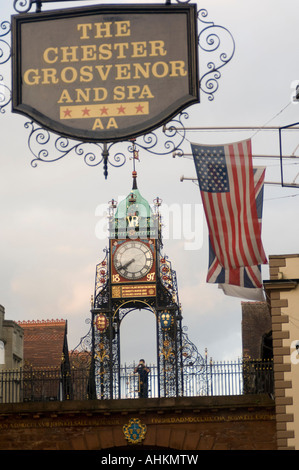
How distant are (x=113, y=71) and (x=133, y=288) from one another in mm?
31255

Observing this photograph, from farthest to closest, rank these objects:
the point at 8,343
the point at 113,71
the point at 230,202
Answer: the point at 8,343 < the point at 230,202 < the point at 113,71

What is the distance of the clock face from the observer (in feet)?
144

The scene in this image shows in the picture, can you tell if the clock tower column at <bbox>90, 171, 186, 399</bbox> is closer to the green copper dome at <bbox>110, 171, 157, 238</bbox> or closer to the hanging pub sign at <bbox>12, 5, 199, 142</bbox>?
the green copper dome at <bbox>110, 171, 157, 238</bbox>

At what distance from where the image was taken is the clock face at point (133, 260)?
44000mm

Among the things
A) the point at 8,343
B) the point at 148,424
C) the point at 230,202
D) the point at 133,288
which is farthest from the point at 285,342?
the point at 8,343

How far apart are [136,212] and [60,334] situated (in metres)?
13.6

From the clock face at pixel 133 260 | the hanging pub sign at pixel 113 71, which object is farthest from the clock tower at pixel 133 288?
the hanging pub sign at pixel 113 71

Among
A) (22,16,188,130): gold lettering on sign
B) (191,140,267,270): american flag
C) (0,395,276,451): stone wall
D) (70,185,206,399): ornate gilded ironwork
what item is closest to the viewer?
(22,16,188,130): gold lettering on sign

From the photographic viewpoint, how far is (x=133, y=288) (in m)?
→ 43.7

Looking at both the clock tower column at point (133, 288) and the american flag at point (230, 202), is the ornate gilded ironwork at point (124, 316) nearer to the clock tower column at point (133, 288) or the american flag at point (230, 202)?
the clock tower column at point (133, 288)

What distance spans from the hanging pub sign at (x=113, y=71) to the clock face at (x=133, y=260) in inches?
1225

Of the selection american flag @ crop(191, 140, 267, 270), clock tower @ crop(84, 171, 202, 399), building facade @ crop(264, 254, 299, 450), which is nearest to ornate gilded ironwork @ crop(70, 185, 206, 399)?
clock tower @ crop(84, 171, 202, 399)

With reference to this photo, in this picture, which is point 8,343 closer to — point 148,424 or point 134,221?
point 134,221

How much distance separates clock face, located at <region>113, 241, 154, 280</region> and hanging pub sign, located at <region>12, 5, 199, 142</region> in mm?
31116
